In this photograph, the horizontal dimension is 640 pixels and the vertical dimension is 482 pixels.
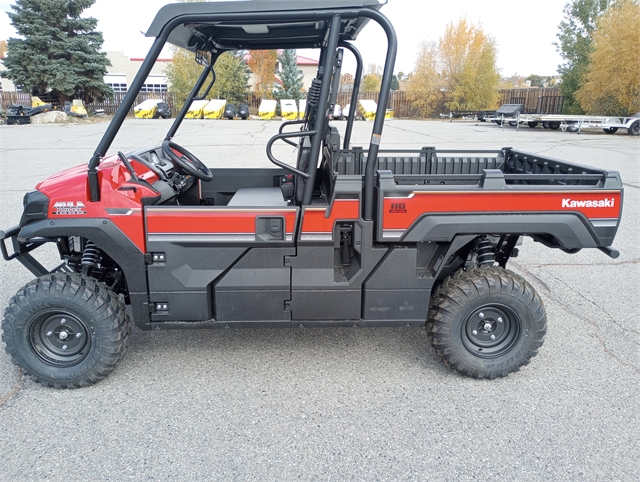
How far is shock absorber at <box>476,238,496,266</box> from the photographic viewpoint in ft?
11.0

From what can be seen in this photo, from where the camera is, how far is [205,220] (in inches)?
115

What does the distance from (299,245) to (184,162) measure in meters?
1.06

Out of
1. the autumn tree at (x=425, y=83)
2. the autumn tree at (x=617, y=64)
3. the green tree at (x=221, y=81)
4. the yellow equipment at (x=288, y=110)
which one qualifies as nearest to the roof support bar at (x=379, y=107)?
the autumn tree at (x=617, y=64)

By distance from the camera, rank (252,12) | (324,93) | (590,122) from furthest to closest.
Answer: (590,122)
(324,93)
(252,12)

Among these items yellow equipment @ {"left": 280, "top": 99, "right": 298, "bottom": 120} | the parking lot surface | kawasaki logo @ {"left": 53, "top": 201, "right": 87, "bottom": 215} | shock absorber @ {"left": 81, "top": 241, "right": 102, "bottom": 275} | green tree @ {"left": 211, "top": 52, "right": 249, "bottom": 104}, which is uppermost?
green tree @ {"left": 211, "top": 52, "right": 249, "bottom": 104}

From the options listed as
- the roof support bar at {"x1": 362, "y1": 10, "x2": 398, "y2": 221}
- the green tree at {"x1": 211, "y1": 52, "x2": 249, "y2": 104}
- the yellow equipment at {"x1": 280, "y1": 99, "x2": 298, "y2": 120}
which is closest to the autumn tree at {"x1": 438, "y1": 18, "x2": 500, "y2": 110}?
the yellow equipment at {"x1": 280, "y1": 99, "x2": 298, "y2": 120}

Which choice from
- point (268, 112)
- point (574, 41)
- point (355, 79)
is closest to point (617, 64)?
point (574, 41)

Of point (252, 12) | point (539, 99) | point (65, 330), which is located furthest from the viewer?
point (539, 99)

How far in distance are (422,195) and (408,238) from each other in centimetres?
26

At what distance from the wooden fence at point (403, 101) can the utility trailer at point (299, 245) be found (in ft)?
95.9

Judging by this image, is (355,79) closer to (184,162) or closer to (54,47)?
(184,162)

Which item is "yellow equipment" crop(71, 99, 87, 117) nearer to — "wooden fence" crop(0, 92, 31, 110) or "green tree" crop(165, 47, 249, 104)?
"green tree" crop(165, 47, 249, 104)

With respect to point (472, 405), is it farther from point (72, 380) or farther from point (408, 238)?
point (72, 380)

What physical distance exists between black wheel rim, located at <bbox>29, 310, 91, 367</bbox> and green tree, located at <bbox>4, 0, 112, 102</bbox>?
3160cm
